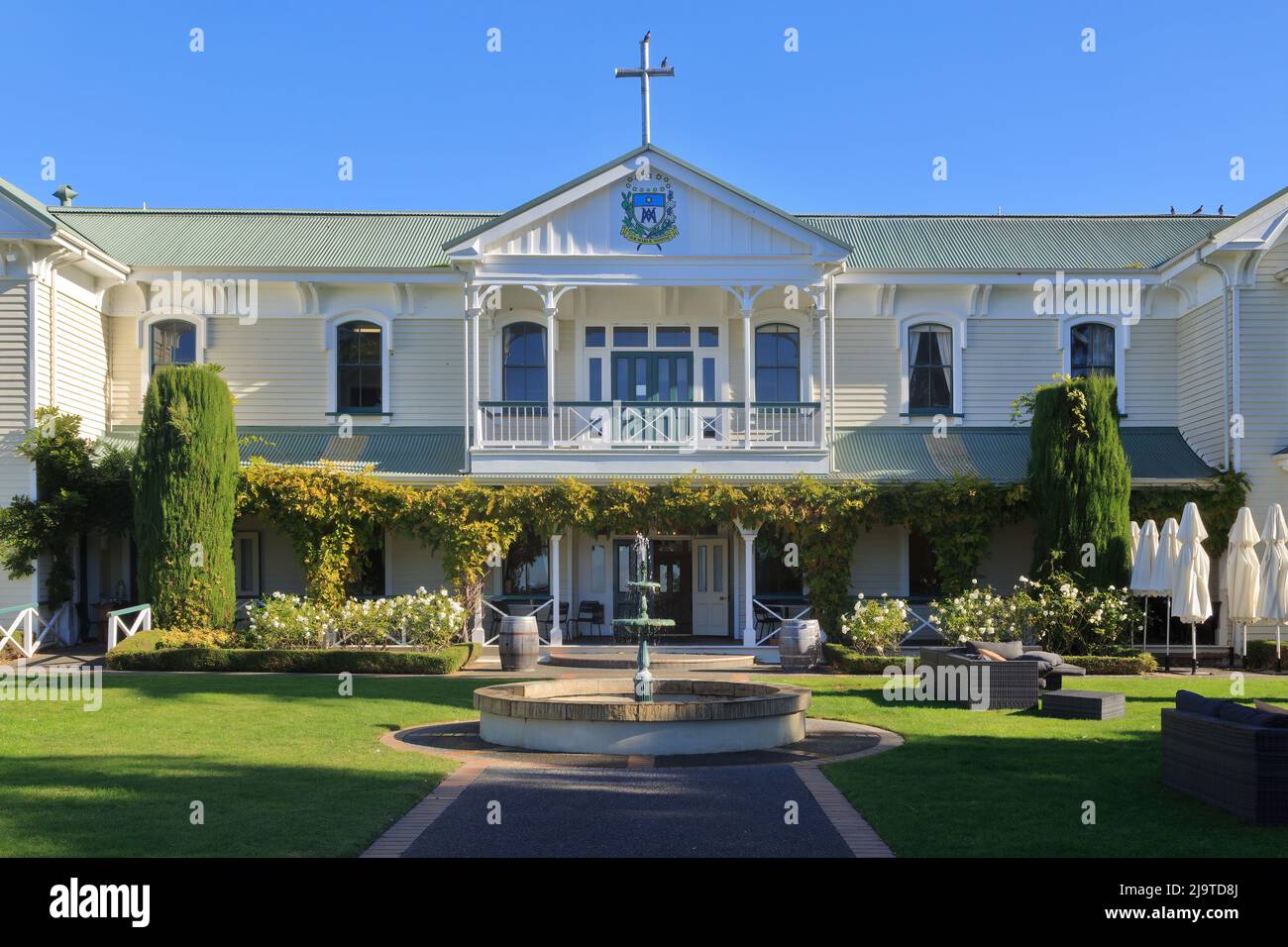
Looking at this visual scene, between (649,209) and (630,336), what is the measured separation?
115 inches

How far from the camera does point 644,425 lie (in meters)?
23.3

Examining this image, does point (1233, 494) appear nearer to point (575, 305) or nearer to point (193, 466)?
point (575, 305)

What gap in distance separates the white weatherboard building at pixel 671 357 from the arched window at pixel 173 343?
0.13ft

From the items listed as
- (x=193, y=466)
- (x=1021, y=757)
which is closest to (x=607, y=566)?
(x=193, y=466)

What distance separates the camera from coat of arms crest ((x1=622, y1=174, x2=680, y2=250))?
23.1 m

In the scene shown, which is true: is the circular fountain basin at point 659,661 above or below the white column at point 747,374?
below

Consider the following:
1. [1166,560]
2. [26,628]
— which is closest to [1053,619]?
[1166,560]

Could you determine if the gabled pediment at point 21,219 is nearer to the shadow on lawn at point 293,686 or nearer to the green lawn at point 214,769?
Answer: the shadow on lawn at point 293,686

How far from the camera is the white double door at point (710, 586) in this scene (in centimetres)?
2484

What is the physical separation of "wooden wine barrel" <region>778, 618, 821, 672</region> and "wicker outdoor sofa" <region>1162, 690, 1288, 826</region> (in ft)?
33.6

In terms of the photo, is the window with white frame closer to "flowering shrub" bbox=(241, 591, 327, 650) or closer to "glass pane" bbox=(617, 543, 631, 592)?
"flowering shrub" bbox=(241, 591, 327, 650)

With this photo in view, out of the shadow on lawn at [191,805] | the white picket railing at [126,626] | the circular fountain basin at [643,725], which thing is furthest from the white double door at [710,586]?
the shadow on lawn at [191,805]

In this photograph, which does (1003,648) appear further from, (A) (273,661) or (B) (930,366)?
(A) (273,661)
